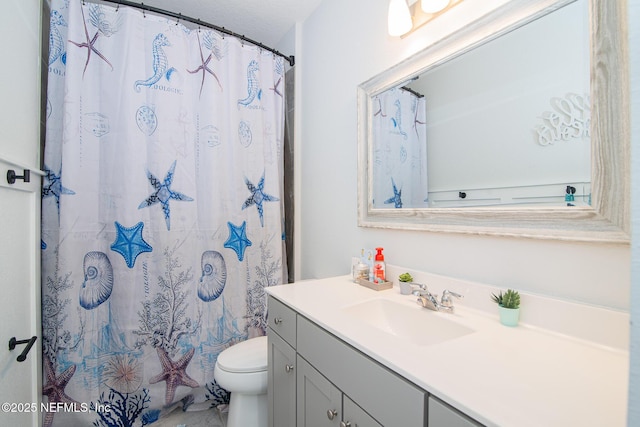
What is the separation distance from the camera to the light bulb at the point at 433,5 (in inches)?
42.3

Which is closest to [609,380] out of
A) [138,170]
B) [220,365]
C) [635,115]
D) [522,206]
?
[522,206]

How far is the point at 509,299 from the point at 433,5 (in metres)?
1.12

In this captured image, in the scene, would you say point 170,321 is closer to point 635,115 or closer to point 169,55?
point 169,55

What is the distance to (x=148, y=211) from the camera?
1609 millimetres

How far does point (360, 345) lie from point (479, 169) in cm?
77

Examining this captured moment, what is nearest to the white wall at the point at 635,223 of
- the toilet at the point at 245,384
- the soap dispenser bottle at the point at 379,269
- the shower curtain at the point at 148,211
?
the soap dispenser bottle at the point at 379,269

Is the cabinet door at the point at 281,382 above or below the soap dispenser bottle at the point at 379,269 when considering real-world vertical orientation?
below

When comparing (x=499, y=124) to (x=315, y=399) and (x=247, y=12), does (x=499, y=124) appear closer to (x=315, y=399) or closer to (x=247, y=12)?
(x=315, y=399)

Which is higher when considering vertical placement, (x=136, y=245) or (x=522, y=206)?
(x=522, y=206)

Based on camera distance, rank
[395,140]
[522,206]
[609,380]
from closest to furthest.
Answer: [609,380] < [522,206] < [395,140]

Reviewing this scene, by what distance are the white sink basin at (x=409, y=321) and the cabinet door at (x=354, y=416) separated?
0.25 m

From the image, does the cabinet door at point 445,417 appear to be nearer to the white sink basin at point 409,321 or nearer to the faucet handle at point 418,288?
the white sink basin at point 409,321

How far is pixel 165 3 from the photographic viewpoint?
187 cm

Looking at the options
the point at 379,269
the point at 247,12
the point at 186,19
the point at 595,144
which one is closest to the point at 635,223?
the point at 595,144
